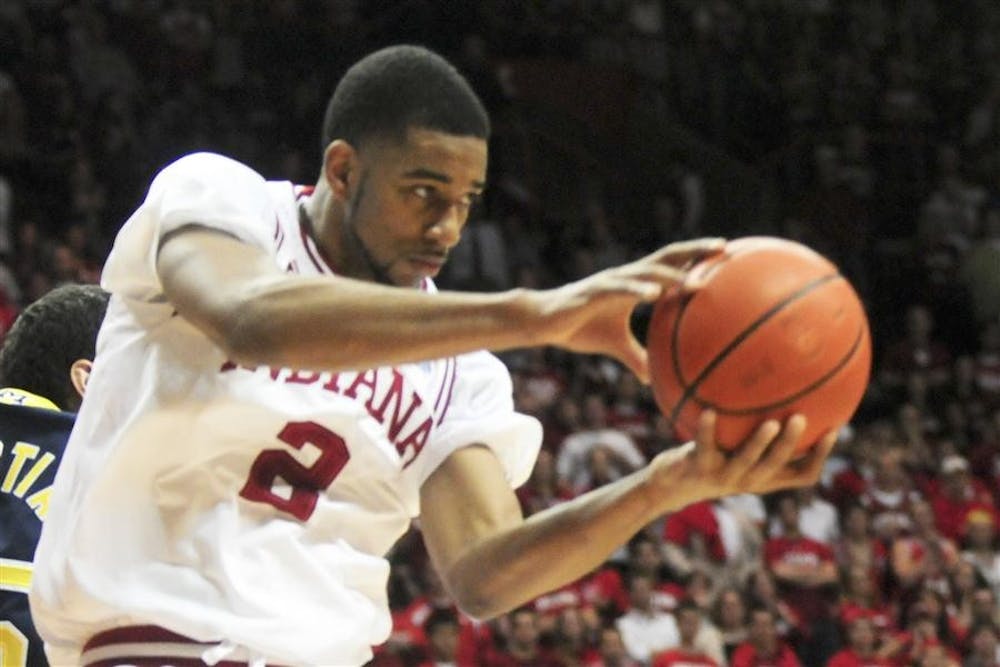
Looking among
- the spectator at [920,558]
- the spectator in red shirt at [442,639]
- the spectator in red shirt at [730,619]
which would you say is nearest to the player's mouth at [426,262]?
the spectator in red shirt at [442,639]

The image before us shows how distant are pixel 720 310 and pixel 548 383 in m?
9.29

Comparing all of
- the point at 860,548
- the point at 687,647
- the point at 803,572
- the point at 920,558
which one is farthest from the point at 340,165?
the point at 920,558

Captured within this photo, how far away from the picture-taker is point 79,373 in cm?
410

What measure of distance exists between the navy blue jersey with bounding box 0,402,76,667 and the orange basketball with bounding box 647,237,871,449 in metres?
1.62

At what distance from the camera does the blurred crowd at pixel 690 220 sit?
1040 cm

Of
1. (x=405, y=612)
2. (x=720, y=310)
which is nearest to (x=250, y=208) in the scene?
(x=720, y=310)

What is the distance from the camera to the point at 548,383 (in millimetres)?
12008

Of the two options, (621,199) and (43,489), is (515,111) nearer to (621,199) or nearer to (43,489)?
(621,199)

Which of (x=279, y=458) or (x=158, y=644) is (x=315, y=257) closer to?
(x=279, y=458)

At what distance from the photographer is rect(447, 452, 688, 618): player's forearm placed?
10.2 ft

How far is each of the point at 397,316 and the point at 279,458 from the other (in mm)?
649

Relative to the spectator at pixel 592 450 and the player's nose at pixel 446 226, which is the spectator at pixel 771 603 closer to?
the spectator at pixel 592 450

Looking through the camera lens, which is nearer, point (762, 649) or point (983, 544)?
point (762, 649)

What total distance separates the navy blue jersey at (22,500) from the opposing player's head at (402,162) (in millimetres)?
1000
